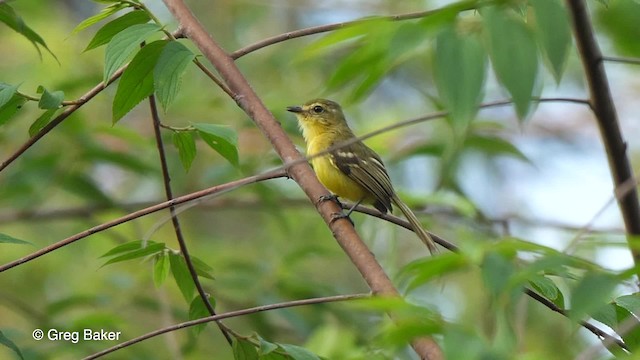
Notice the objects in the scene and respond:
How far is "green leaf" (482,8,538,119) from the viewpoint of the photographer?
1.31m

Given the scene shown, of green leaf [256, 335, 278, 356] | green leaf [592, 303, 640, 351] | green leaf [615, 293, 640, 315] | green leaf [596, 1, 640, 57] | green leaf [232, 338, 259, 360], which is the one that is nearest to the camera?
green leaf [592, 303, 640, 351]

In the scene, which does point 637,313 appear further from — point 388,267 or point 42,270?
point 42,270

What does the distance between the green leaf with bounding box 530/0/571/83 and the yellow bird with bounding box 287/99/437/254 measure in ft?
8.10

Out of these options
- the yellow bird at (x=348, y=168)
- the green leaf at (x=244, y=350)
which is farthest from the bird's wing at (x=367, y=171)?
→ the green leaf at (x=244, y=350)

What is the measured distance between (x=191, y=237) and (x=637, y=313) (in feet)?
15.9

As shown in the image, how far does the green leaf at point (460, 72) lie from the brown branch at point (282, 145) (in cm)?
49

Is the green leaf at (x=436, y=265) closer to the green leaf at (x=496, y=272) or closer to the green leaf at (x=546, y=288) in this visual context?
the green leaf at (x=496, y=272)

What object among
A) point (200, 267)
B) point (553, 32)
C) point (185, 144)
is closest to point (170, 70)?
point (185, 144)

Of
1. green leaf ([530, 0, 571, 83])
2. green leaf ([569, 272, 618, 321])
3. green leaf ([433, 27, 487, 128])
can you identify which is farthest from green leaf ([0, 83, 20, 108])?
green leaf ([569, 272, 618, 321])

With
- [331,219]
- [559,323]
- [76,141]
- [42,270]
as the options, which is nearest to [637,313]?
[331,219]

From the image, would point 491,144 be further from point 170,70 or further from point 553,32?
point 553,32

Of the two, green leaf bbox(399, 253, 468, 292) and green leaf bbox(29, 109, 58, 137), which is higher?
green leaf bbox(29, 109, 58, 137)

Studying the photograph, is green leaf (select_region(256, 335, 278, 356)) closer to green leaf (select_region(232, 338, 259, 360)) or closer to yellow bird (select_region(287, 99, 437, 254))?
green leaf (select_region(232, 338, 259, 360))

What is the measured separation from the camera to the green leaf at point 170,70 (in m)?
2.00
